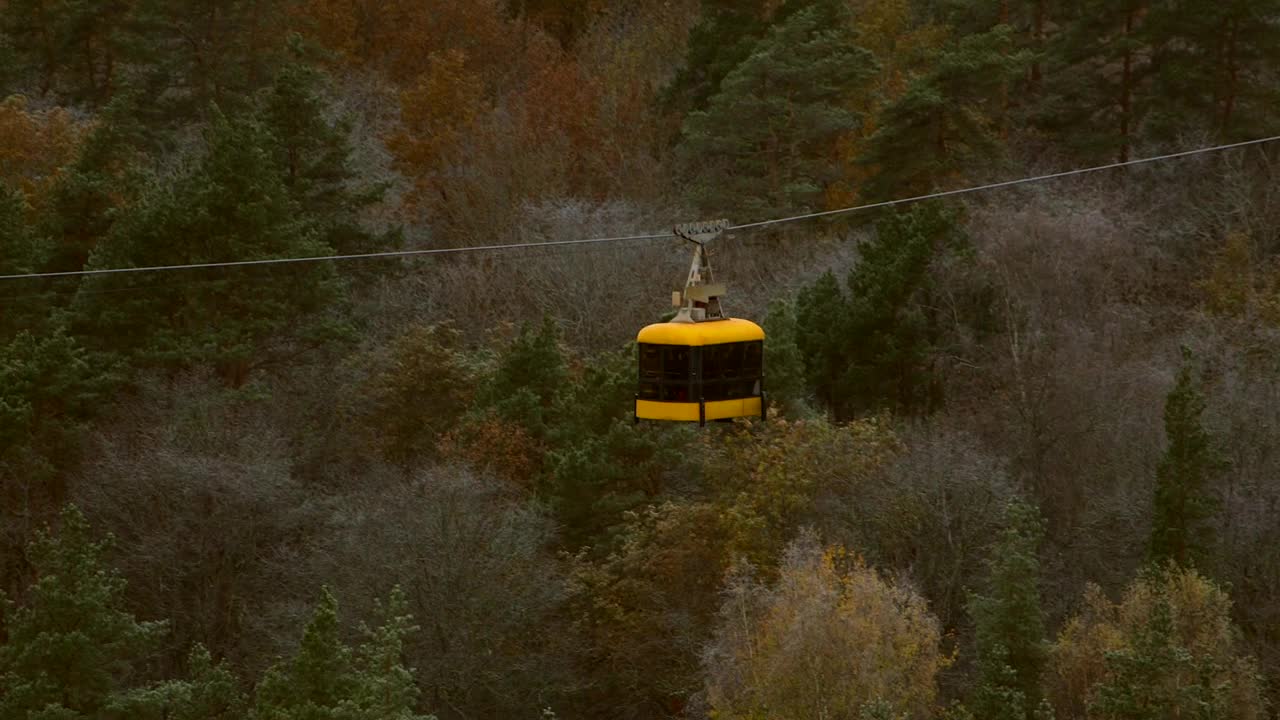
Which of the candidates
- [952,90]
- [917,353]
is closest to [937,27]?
[952,90]

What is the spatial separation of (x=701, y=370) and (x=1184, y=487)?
80.2 ft

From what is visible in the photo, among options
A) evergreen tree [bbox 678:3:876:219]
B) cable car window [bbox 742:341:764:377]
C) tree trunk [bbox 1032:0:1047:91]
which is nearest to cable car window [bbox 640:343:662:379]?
cable car window [bbox 742:341:764:377]

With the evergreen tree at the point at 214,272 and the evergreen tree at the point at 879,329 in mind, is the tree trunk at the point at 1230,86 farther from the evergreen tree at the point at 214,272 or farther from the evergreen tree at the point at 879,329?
the evergreen tree at the point at 214,272

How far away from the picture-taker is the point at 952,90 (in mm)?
50750

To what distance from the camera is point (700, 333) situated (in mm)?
20688

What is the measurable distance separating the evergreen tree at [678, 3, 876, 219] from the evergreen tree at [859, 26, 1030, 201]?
2.32 metres

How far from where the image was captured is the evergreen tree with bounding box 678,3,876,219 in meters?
52.8

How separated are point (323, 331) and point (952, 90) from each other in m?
16.1

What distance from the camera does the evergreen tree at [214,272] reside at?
1751 inches

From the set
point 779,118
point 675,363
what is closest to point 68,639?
point 675,363

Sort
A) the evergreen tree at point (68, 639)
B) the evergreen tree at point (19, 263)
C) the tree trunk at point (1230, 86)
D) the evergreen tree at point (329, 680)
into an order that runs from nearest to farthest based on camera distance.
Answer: the evergreen tree at point (329, 680) → the evergreen tree at point (68, 639) → the evergreen tree at point (19, 263) → the tree trunk at point (1230, 86)

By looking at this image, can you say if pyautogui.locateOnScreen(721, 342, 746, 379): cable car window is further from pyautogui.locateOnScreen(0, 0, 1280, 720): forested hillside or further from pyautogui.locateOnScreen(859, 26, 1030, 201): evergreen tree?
pyautogui.locateOnScreen(859, 26, 1030, 201): evergreen tree

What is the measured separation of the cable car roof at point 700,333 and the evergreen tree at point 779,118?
3106 centimetres

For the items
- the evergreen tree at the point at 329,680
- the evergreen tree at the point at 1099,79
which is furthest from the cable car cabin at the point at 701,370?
the evergreen tree at the point at 1099,79
